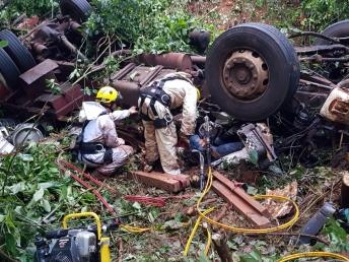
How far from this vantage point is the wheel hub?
17.6ft

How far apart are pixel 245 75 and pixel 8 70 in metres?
3.38

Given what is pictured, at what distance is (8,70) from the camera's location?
23.3 feet

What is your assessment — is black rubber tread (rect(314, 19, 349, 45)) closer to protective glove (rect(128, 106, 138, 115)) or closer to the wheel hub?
the wheel hub

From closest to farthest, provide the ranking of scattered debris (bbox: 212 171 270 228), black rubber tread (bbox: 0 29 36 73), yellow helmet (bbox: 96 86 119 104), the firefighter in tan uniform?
1. scattered debris (bbox: 212 171 270 228)
2. the firefighter in tan uniform
3. yellow helmet (bbox: 96 86 119 104)
4. black rubber tread (bbox: 0 29 36 73)

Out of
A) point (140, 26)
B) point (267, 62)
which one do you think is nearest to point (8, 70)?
point (140, 26)

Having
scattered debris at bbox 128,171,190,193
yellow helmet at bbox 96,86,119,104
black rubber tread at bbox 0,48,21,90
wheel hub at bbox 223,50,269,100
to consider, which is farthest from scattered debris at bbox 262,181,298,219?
black rubber tread at bbox 0,48,21,90

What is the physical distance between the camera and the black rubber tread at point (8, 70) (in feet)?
23.2

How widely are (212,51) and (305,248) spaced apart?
→ 2.43 m

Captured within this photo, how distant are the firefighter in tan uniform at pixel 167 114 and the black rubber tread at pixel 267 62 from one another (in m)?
0.31

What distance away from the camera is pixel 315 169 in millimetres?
5422

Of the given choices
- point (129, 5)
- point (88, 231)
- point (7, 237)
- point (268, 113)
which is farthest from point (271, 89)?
point (129, 5)

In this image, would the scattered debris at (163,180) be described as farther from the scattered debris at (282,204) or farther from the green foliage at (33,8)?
the green foliage at (33,8)

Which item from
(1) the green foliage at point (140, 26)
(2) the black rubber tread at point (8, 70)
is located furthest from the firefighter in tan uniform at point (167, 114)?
(2) the black rubber tread at point (8, 70)

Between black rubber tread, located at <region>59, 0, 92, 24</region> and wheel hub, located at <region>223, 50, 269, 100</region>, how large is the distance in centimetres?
352
